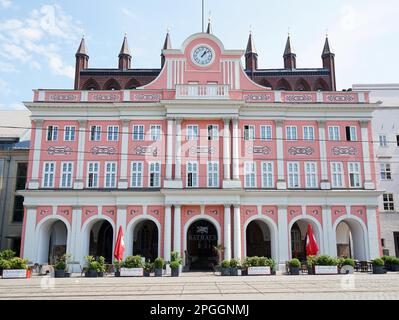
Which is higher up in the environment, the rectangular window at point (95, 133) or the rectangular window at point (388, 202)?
the rectangular window at point (95, 133)

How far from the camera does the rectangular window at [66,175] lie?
109ft

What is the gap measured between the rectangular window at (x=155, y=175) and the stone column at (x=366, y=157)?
17.0 meters

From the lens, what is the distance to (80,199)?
1286 inches

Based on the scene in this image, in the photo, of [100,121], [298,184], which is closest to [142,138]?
[100,121]

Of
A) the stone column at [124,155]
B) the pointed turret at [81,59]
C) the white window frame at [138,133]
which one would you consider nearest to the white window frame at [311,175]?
the white window frame at [138,133]

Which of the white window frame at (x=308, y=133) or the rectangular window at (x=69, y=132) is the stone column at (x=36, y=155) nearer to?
the rectangular window at (x=69, y=132)

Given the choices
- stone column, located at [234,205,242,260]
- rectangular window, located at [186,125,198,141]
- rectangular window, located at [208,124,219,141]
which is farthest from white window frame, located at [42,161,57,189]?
stone column, located at [234,205,242,260]

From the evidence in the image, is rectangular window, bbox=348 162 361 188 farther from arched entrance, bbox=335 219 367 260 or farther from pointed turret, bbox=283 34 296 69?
pointed turret, bbox=283 34 296 69

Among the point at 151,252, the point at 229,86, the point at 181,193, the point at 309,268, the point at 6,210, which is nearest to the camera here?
the point at 309,268

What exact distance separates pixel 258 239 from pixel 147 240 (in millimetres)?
9988

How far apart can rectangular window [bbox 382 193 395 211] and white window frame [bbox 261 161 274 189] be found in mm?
12643

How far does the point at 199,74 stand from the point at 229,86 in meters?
2.96

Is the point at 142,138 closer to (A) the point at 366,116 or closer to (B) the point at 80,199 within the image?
(B) the point at 80,199

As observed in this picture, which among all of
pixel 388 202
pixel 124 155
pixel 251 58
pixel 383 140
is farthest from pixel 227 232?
pixel 251 58
